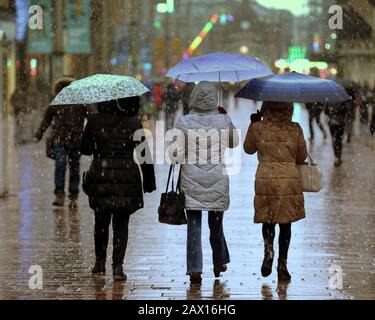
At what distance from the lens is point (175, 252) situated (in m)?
11.9

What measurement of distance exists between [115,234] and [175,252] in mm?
1662

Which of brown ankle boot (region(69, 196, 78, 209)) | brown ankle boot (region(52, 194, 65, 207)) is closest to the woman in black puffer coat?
brown ankle boot (region(69, 196, 78, 209))

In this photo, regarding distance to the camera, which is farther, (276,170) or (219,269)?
(219,269)

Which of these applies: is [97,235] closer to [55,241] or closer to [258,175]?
[258,175]

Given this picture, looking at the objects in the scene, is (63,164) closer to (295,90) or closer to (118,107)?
(118,107)

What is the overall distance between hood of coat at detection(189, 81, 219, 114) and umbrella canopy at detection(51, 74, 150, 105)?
0.46 meters

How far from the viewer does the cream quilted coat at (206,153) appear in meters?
10.0

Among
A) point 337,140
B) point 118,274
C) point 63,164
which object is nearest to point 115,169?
point 118,274

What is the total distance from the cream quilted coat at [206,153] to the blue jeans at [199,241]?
162 millimetres

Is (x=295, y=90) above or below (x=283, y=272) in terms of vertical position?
above

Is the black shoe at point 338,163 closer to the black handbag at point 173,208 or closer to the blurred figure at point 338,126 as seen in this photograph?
the blurred figure at point 338,126

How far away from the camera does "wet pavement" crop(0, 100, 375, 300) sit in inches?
379

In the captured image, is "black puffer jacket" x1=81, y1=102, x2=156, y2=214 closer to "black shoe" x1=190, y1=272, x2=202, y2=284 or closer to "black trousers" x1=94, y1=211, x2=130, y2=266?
"black trousers" x1=94, y1=211, x2=130, y2=266

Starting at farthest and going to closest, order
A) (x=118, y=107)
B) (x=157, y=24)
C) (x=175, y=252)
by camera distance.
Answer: (x=157, y=24) → (x=175, y=252) → (x=118, y=107)
